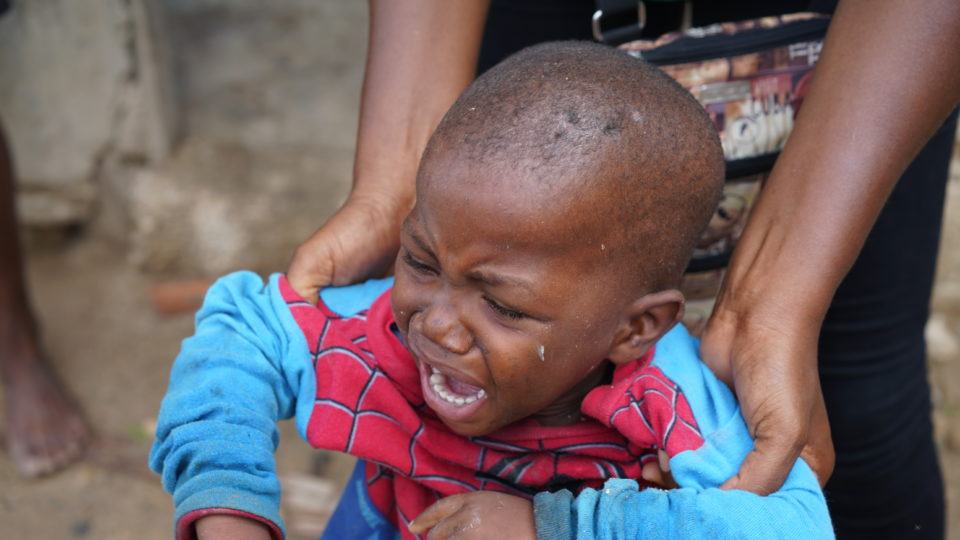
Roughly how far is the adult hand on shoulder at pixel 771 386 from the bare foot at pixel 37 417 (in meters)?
2.27

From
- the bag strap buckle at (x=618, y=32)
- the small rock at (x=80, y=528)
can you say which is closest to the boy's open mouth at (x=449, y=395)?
the bag strap buckle at (x=618, y=32)

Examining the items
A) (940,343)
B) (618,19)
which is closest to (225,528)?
(618,19)

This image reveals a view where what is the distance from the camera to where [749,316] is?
158 cm

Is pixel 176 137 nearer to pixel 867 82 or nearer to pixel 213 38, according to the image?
pixel 213 38

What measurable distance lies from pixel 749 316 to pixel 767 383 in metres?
0.13

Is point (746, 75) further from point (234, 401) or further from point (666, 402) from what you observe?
point (234, 401)

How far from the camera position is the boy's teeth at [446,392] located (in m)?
1.52

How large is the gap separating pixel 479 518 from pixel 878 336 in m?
0.89

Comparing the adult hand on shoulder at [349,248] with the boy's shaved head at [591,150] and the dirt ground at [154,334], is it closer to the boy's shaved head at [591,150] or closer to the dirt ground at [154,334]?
the boy's shaved head at [591,150]

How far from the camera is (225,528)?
1.36 meters

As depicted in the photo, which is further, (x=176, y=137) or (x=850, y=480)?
(x=176, y=137)

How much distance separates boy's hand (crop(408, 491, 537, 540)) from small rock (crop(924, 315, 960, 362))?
2562mm

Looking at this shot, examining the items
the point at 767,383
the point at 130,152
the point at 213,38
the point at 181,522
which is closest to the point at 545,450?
the point at 767,383

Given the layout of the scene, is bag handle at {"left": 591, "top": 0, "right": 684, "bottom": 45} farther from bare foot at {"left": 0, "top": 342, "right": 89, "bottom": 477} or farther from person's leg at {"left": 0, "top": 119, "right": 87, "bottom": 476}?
bare foot at {"left": 0, "top": 342, "right": 89, "bottom": 477}
